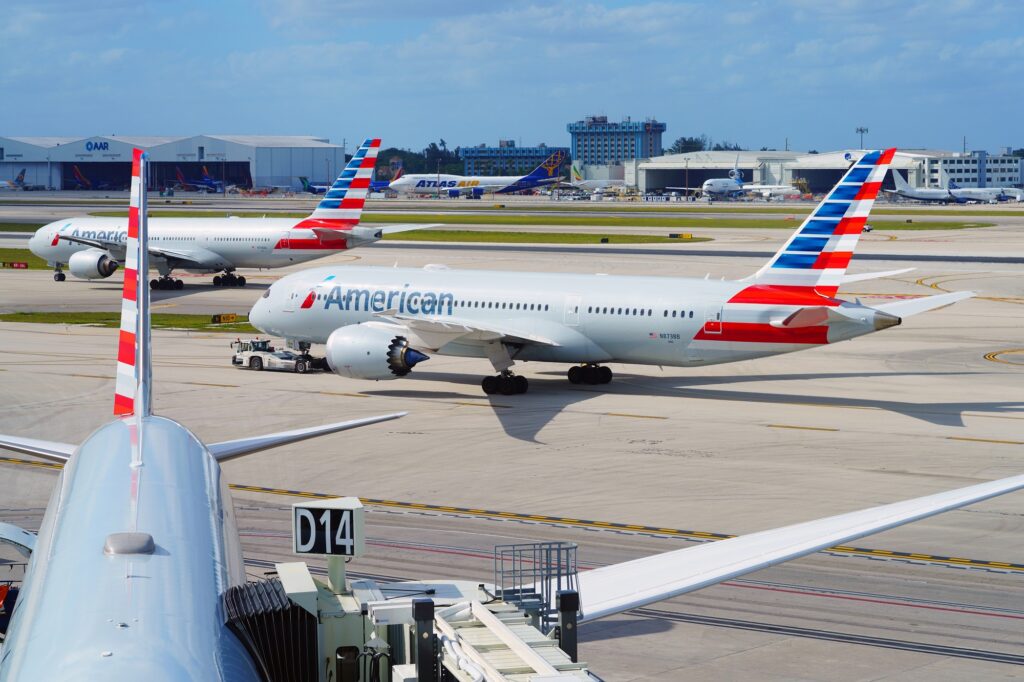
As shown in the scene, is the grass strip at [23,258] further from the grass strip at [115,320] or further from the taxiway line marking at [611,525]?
the taxiway line marking at [611,525]

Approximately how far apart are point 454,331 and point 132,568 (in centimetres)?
3392

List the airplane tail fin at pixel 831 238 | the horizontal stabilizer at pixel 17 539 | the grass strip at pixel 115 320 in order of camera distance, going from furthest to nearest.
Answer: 1. the grass strip at pixel 115 320
2. the airplane tail fin at pixel 831 238
3. the horizontal stabilizer at pixel 17 539

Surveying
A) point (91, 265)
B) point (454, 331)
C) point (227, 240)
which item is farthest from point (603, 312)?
point (91, 265)

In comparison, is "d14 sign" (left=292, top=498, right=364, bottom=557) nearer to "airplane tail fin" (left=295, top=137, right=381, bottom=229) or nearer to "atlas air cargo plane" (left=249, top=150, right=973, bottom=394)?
"atlas air cargo plane" (left=249, top=150, right=973, bottom=394)

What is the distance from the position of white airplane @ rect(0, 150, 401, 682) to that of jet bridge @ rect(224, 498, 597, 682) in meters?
0.68

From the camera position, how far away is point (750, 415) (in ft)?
144

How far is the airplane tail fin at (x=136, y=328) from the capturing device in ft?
67.2

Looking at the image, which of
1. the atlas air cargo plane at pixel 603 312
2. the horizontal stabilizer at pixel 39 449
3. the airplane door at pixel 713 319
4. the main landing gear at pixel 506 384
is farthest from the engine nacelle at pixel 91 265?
the horizontal stabilizer at pixel 39 449

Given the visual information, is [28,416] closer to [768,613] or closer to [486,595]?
[768,613]

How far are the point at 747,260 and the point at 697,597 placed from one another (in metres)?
80.9

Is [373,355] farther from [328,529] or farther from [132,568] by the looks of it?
[132,568]

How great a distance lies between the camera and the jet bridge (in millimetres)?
13023

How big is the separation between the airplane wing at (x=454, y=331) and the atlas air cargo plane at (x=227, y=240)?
1391 inches

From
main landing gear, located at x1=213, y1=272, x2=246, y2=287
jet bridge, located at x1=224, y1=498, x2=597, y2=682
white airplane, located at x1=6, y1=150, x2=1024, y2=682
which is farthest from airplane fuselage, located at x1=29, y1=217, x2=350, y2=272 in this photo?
jet bridge, located at x1=224, y1=498, x2=597, y2=682
